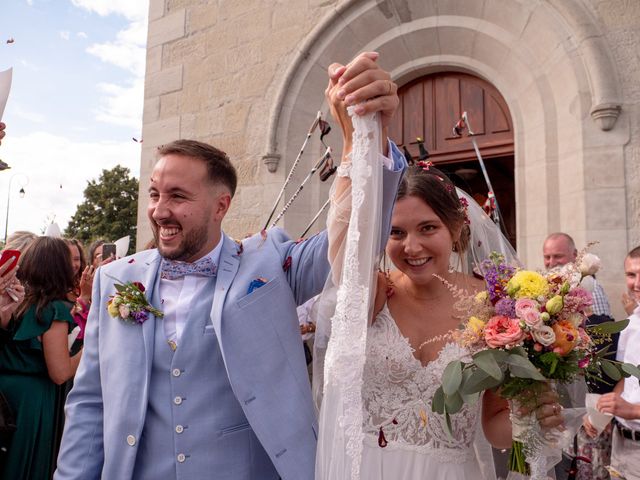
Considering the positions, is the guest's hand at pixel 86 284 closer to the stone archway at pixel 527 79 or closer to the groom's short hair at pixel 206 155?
the groom's short hair at pixel 206 155

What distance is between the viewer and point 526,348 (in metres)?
1.68

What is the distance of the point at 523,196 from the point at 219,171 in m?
3.47

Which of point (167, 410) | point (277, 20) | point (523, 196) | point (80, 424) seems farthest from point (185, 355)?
point (277, 20)

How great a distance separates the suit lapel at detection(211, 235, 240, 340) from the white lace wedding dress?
2.02 ft

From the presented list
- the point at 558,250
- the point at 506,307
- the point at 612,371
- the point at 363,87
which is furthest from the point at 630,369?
the point at 558,250

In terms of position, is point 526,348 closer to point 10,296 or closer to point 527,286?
point 527,286

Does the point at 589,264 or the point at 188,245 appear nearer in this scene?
the point at 589,264

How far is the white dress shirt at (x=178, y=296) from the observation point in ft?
6.12

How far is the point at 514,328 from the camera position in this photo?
63.1 inches

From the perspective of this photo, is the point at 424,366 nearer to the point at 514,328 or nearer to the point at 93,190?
the point at 514,328

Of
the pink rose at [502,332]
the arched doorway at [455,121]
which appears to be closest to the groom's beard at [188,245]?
the pink rose at [502,332]

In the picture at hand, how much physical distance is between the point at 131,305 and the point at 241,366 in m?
0.49

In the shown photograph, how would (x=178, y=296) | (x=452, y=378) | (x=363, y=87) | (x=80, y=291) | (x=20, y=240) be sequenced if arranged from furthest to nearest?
1. (x=80, y=291)
2. (x=20, y=240)
3. (x=178, y=296)
4. (x=452, y=378)
5. (x=363, y=87)

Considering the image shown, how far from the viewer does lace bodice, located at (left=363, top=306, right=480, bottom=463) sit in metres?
2.02
